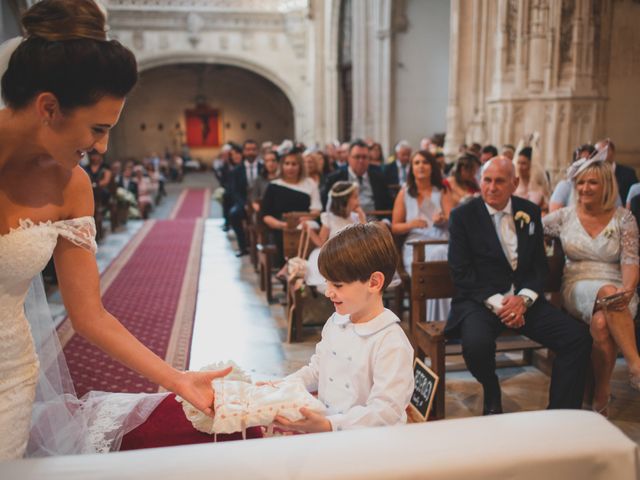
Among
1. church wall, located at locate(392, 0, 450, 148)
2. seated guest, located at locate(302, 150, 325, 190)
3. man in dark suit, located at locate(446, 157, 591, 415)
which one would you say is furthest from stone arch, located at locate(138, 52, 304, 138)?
man in dark suit, located at locate(446, 157, 591, 415)

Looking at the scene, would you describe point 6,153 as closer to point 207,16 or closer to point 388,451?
point 388,451

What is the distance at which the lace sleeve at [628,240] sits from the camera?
3564 millimetres

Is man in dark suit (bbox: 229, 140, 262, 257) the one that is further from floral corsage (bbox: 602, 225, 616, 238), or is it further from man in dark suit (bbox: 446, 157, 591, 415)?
floral corsage (bbox: 602, 225, 616, 238)

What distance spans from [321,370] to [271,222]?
4.40 m

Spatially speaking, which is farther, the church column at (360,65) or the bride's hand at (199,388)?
the church column at (360,65)

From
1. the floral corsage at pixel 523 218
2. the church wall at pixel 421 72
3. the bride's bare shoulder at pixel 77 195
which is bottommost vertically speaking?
the floral corsage at pixel 523 218

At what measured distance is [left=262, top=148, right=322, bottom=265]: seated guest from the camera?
6.34 meters

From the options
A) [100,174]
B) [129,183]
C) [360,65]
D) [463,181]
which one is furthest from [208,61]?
[463,181]

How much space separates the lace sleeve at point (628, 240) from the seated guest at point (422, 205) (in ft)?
5.26

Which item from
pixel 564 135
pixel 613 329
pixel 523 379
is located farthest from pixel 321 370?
pixel 564 135

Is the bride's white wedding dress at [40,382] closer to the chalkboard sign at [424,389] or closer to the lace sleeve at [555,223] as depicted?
the chalkboard sign at [424,389]

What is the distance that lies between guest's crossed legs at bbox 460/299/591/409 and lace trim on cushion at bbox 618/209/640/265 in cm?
53

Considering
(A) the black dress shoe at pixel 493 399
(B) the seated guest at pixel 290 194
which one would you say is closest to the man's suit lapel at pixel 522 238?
(A) the black dress shoe at pixel 493 399

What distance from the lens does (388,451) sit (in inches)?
42.5
